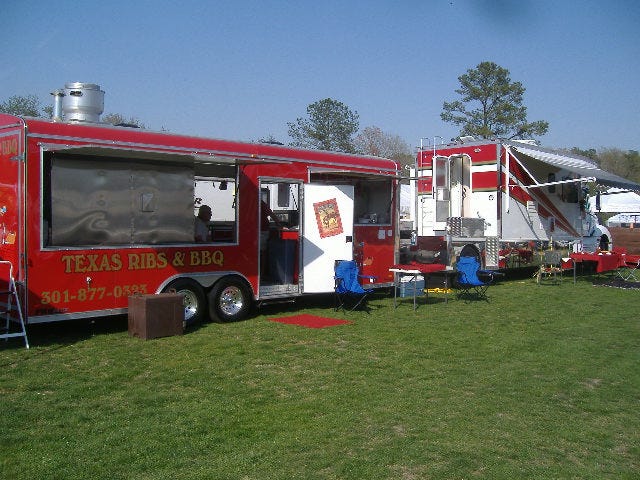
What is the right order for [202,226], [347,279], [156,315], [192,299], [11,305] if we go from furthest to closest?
[347,279], [202,226], [192,299], [156,315], [11,305]

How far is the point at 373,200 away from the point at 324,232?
204cm

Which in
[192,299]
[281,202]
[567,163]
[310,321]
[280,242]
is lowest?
[310,321]

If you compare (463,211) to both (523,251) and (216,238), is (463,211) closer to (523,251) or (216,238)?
(523,251)

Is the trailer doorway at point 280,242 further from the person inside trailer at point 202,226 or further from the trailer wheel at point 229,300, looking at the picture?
the person inside trailer at point 202,226

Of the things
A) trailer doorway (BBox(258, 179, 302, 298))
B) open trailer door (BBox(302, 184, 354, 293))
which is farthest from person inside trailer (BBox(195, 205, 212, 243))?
open trailer door (BBox(302, 184, 354, 293))

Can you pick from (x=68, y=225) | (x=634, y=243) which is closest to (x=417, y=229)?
(x=634, y=243)

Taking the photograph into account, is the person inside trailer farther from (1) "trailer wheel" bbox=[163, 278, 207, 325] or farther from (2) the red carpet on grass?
(2) the red carpet on grass

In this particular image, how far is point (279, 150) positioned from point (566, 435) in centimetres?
652

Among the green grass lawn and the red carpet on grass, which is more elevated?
the red carpet on grass

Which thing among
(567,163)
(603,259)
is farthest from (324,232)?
(567,163)

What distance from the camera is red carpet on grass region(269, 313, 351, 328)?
30.2 ft

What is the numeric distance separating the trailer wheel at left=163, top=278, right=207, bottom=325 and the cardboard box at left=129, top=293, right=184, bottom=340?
2.05 feet

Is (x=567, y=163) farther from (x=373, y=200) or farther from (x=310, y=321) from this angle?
(x=310, y=321)

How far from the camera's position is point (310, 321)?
950 centimetres
